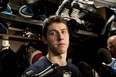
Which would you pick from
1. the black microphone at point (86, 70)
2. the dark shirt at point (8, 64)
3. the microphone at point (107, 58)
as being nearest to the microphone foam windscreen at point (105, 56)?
the microphone at point (107, 58)

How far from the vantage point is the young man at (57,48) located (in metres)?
1.64

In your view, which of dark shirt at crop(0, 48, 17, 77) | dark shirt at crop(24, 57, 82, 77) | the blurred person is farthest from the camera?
dark shirt at crop(0, 48, 17, 77)

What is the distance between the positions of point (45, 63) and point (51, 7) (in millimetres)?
1336

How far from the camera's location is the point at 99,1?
369 centimetres

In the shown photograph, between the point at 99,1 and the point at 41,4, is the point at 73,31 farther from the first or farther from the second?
the point at 99,1

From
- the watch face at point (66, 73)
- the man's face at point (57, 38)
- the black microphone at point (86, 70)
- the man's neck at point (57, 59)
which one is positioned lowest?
the watch face at point (66, 73)

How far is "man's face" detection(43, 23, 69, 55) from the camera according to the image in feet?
5.37

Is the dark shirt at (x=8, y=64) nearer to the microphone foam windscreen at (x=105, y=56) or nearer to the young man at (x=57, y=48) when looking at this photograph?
the young man at (x=57, y=48)

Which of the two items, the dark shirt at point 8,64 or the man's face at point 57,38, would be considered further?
the dark shirt at point 8,64

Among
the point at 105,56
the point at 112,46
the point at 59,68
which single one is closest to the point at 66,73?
the point at 59,68

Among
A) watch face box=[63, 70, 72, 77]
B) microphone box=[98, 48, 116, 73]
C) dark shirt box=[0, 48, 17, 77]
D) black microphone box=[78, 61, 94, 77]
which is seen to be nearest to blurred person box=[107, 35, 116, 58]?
microphone box=[98, 48, 116, 73]

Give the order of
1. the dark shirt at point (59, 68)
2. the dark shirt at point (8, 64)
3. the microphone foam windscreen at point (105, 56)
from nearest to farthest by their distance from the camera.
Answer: the dark shirt at point (59, 68) → the microphone foam windscreen at point (105, 56) → the dark shirt at point (8, 64)

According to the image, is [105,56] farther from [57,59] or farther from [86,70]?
[57,59]

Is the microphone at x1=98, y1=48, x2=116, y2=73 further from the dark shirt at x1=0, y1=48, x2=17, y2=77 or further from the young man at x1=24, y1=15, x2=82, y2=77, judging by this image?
the dark shirt at x1=0, y1=48, x2=17, y2=77
